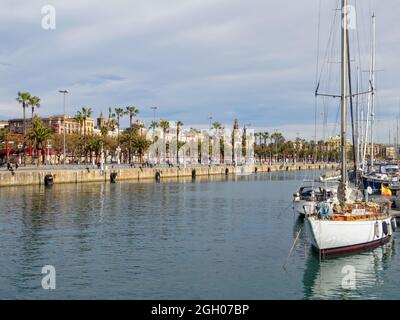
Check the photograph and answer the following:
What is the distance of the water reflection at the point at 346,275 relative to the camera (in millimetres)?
25641

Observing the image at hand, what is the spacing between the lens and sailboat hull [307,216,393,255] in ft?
101

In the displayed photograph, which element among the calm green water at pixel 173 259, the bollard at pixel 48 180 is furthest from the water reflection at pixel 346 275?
the bollard at pixel 48 180

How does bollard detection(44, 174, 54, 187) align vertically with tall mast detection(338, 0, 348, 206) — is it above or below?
below

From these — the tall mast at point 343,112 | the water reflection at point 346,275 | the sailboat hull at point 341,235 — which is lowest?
the water reflection at point 346,275

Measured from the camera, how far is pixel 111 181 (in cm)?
11694

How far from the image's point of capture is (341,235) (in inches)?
1239

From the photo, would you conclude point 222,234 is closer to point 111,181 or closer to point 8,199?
point 8,199

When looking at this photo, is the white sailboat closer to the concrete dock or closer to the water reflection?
the water reflection

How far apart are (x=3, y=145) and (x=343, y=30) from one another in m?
122

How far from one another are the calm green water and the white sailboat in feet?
2.83

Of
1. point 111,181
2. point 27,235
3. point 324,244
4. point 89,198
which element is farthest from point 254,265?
point 111,181

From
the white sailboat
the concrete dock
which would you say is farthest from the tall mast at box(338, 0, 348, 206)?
the concrete dock

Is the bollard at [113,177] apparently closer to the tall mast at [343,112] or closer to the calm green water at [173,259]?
the calm green water at [173,259]

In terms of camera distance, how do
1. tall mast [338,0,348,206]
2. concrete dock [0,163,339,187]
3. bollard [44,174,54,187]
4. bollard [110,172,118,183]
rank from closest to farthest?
tall mast [338,0,348,206], concrete dock [0,163,339,187], bollard [44,174,54,187], bollard [110,172,118,183]
